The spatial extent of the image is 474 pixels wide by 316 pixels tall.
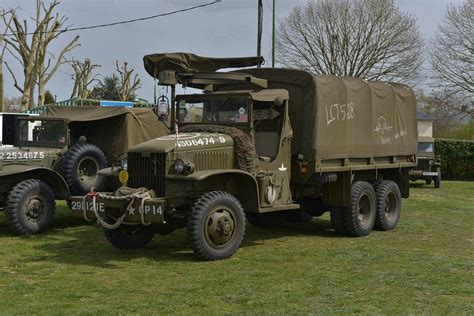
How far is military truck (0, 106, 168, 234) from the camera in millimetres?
10180

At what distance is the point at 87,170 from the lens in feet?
37.3

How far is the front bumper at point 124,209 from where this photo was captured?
7.71 meters

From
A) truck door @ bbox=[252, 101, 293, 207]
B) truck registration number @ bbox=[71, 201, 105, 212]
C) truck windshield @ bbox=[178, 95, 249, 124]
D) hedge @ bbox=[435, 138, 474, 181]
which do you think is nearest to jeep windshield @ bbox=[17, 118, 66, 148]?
truck windshield @ bbox=[178, 95, 249, 124]

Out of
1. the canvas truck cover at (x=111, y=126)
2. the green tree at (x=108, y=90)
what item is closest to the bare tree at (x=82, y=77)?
the green tree at (x=108, y=90)

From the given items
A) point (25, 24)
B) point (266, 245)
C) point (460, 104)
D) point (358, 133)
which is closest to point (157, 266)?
point (266, 245)

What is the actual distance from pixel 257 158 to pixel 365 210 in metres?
2.84

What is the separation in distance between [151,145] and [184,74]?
1.34 metres

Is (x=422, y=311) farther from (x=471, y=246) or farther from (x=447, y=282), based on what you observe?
(x=471, y=246)

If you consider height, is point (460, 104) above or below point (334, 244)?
above

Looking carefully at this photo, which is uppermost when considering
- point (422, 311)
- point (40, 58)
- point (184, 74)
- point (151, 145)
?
point (40, 58)

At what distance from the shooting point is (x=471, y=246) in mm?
9766

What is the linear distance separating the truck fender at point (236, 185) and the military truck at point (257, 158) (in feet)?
0.05

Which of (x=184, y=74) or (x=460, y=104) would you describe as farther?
(x=460, y=104)

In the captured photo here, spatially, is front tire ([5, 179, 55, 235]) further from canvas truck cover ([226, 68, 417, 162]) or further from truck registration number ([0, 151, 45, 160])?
canvas truck cover ([226, 68, 417, 162])
